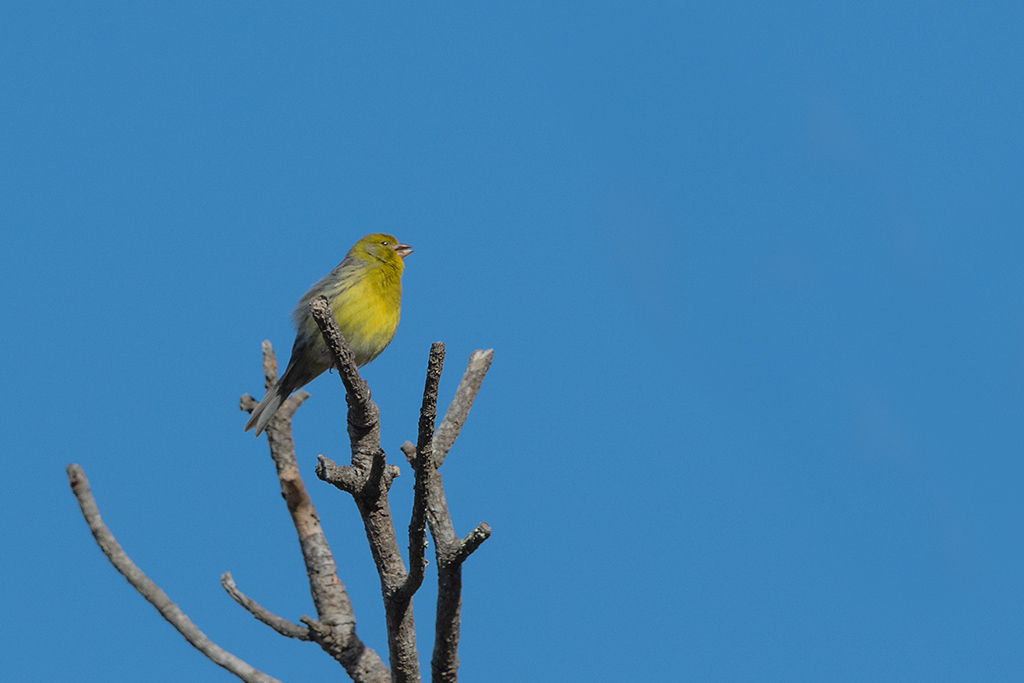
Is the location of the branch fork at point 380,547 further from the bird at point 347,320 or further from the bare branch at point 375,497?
the bird at point 347,320

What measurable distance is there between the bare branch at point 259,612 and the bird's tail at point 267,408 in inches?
119

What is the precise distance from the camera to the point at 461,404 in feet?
23.8

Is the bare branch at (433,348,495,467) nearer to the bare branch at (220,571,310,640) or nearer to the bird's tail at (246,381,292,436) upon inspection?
the bare branch at (220,571,310,640)

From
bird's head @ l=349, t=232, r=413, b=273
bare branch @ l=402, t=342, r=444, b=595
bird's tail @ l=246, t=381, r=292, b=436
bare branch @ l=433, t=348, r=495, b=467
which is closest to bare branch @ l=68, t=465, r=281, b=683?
bare branch @ l=402, t=342, r=444, b=595

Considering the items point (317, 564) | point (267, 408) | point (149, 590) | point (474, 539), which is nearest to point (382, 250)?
point (267, 408)

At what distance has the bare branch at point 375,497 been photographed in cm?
589

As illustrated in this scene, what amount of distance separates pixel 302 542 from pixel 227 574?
2.07m

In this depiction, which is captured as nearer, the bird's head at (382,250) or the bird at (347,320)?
the bird at (347,320)

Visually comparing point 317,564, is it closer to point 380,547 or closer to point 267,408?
point 267,408

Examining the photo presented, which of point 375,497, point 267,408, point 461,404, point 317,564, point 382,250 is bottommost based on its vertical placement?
point 375,497

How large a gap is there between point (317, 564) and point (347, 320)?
7.78 ft

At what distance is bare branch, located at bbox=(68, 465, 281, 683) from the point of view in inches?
208

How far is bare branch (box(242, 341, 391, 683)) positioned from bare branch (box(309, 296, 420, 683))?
852 mm

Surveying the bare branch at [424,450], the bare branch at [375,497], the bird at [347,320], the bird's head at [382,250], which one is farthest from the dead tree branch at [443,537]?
the bird's head at [382,250]
